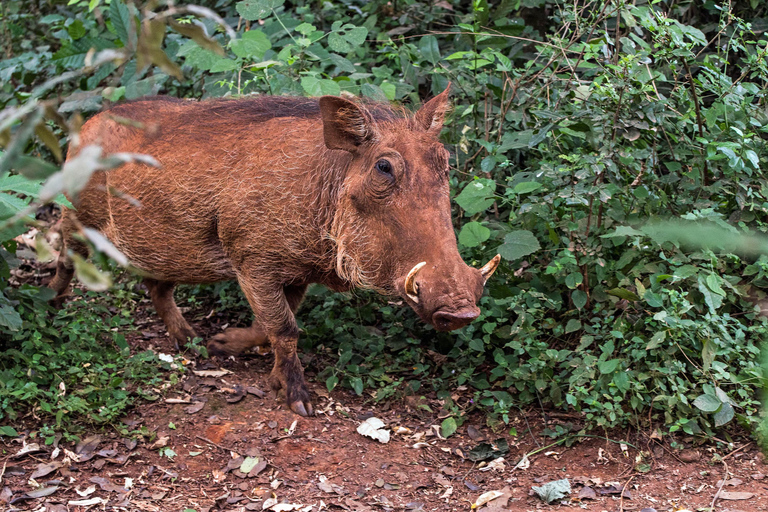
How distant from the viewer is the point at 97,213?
14.6ft

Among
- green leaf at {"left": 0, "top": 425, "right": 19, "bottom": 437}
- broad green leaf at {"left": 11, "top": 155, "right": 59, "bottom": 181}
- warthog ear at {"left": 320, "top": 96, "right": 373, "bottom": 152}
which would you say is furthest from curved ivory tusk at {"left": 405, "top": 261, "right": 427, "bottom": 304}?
broad green leaf at {"left": 11, "top": 155, "right": 59, "bottom": 181}

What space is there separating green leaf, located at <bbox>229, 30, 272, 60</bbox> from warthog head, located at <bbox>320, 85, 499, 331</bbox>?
1018mm

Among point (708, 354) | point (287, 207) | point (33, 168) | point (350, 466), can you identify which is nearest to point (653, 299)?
point (708, 354)

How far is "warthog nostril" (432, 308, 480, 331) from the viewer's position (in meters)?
3.05

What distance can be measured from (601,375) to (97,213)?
2986 millimetres

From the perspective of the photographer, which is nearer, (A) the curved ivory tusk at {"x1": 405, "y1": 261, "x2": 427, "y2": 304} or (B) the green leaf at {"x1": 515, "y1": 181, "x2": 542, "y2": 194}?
(A) the curved ivory tusk at {"x1": 405, "y1": 261, "x2": 427, "y2": 304}

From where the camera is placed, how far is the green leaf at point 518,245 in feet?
12.9

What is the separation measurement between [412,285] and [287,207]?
3.16ft

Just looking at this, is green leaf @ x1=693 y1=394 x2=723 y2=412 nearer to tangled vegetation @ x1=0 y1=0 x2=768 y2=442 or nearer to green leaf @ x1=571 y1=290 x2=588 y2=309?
tangled vegetation @ x1=0 y1=0 x2=768 y2=442

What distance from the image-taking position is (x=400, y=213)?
344 centimetres

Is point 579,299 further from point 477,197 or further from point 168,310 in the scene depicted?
point 168,310

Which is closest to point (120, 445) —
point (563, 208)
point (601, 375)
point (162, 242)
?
point (162, 242)

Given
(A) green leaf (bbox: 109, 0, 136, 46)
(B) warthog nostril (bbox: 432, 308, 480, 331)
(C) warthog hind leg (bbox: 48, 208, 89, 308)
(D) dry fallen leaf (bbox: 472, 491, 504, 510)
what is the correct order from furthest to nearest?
(A) green leaf (bbox: 109, 0, 136, 46) < (C) warthog hind leg (bbox: 48, 208, 89, 308) < (D) dry fallen leaf (bbox: 472, 491, 504, 510) < (B) warthog nostril (bbox: 432, 308, 480, 331)

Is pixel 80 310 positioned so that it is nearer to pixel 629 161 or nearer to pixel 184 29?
pixel 629 161
